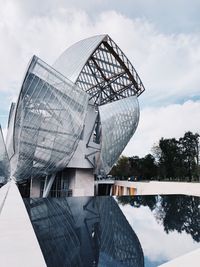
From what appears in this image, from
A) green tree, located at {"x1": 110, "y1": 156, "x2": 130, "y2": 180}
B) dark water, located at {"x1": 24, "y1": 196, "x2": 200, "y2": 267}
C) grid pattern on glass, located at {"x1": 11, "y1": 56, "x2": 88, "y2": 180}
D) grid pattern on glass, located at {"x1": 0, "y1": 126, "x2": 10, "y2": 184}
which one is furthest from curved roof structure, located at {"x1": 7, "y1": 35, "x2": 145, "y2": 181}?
green tree, located at {"x1": 110, "y1": 156, "x2": 130, "y2": 180}

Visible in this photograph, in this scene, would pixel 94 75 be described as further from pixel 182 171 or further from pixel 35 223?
pixel 35 223

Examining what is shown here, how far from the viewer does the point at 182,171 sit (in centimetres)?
4381

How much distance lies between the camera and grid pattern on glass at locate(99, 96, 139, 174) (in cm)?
2742

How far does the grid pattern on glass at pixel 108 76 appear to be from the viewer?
2856cm

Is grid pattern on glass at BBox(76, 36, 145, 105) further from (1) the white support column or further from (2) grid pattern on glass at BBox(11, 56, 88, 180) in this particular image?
(1) the white support column

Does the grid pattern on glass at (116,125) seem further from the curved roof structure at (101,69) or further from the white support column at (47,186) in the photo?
the white support column at (47,186)

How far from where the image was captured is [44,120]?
1822 centimetres

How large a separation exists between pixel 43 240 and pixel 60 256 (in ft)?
3.17

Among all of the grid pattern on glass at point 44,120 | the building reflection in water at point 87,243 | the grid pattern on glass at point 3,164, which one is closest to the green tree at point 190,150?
the grid pattern on glass at point 44,120

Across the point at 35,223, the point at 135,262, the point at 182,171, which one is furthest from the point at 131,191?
the point at 135,262

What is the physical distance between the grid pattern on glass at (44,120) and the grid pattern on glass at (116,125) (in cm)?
571

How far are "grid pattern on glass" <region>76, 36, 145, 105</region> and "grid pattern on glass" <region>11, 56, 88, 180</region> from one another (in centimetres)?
989

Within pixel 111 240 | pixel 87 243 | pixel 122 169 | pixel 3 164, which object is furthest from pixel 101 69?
pixel 122 169

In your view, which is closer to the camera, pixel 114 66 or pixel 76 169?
pixel 76 169
